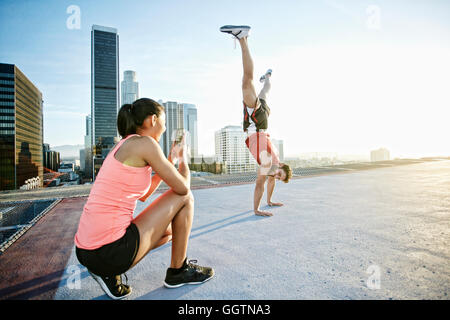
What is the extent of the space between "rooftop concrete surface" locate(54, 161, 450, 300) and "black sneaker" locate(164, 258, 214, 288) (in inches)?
1.4

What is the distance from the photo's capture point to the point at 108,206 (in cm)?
114

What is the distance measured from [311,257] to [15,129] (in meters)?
103

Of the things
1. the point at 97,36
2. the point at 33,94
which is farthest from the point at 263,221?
the point at 97,36

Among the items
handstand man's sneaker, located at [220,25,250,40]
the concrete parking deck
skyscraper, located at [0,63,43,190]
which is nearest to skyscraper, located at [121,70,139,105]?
skyscraper, located at [0,63,43,190]

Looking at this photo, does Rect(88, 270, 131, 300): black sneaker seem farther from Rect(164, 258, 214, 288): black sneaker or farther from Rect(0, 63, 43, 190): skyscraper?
Rect(0, 63, 43, 190): skyscraper

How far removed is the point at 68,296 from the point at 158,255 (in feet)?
2.07

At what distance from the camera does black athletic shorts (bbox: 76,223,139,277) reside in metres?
Result: 1.13

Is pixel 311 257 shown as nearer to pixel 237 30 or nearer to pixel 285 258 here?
pixel 285 258

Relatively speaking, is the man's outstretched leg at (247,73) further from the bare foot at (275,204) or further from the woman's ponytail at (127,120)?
the woman's ponytail at (127,120)

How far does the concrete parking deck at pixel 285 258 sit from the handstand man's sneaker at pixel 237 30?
7.39 feet

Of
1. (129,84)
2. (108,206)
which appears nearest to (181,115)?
(108,206)

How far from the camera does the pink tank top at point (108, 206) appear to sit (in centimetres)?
112
